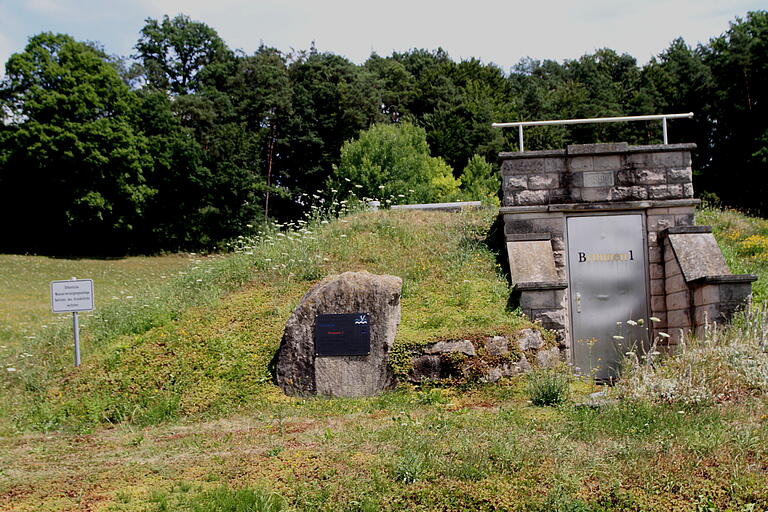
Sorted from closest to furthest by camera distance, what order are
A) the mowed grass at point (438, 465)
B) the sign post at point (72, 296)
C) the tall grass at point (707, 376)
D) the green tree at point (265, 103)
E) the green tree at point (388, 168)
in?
the mowed grass at point (438, 465), the tall grass at point (707, 376), the sign post at point (72, 296), the green tree at point (388, 168), the green tree at point (265, 103)

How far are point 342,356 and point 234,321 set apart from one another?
2.51 metres

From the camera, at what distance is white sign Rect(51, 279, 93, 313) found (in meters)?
10.6

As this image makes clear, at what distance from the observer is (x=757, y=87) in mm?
37438

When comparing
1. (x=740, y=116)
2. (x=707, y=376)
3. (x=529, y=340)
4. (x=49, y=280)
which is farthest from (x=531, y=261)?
(x=740, y=116)

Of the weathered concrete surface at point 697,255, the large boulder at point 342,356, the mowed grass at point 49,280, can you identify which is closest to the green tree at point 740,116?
the weathered concrete surface at point 697,255

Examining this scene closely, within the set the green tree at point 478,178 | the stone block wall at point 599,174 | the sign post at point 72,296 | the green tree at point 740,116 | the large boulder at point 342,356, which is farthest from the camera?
the green tree at point 478,178

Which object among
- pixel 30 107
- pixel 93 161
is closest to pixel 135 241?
pixel 93 161

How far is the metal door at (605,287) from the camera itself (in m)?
10.9

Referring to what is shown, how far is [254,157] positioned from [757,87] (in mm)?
30111

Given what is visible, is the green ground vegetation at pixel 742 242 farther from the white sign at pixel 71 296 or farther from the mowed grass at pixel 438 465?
the white sign at pixel 71 296

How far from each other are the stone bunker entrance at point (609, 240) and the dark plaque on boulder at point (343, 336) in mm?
2593

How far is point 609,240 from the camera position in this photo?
1132 centimetres

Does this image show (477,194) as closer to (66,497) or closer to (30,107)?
(30,107)

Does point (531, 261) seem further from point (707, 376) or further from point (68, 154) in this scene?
point (68, 154)
